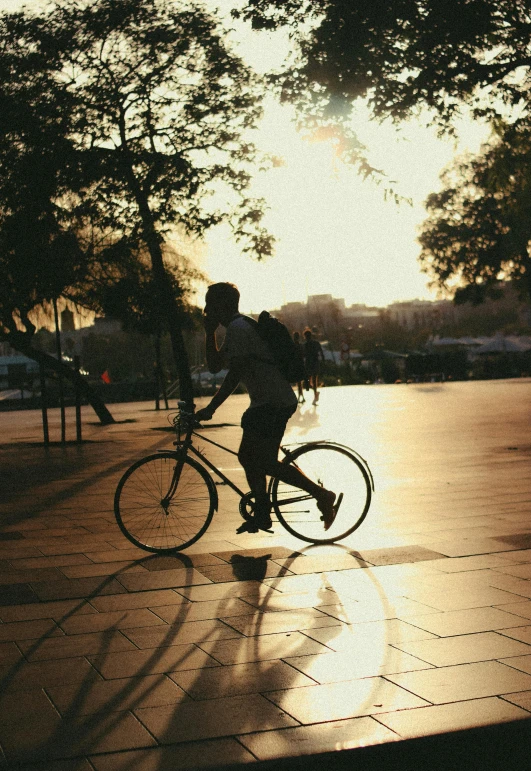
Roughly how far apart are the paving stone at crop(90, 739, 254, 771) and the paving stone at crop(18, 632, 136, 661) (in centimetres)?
127

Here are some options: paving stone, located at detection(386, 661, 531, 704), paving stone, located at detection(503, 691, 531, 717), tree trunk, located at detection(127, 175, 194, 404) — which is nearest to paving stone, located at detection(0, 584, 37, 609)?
paving stone, located at detection(386, 661, 531, 704)

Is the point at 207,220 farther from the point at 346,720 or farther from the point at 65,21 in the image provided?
the point at 346,720

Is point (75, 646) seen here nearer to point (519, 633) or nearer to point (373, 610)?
point (373, 610)

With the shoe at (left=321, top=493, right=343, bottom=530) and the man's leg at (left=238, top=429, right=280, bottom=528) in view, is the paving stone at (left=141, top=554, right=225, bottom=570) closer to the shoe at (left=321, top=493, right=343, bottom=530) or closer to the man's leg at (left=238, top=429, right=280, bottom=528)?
the man's leg at (left=238, top=429, right=280, bottom=528)

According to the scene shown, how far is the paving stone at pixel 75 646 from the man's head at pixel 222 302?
2665 mm

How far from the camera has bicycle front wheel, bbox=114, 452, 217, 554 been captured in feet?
24.0

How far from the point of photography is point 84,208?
1864 centimetres

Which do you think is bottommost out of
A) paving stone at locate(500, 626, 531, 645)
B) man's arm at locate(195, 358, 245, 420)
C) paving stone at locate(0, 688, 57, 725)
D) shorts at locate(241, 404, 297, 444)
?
paving stone at locate(500, 626, 531, 645)

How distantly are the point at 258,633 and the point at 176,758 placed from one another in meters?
1.57

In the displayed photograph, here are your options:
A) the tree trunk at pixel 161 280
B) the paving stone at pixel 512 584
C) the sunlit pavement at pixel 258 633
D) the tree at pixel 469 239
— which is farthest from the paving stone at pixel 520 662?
the tree at pixel 469 239

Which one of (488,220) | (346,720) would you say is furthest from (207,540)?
(488,220)

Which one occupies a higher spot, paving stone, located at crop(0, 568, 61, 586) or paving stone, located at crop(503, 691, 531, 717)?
paving stone, located at crop(0, 568, 61, 586)

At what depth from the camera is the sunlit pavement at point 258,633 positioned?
3.81 metres

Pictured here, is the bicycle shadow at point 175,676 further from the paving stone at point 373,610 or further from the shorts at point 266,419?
the shorts at point 266,419
